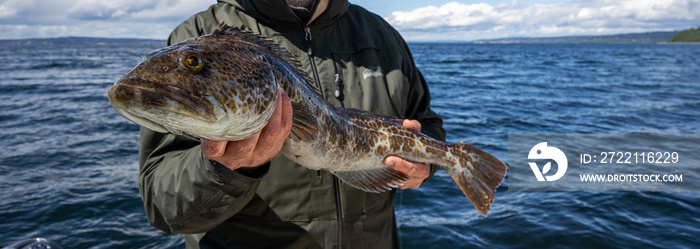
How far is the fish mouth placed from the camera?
65.1 inches

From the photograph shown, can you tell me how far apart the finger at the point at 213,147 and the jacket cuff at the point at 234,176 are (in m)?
0.22

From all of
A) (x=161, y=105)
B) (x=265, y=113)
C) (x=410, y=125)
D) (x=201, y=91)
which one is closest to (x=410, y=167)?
(x=410, y=125)

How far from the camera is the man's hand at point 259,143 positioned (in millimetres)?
2094

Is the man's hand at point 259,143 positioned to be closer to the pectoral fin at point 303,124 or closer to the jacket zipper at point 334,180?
the pectoral fin at point 303,124

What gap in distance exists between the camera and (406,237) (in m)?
7.40

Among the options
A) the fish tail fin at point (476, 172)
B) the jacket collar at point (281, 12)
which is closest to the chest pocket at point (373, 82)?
the jacket collar at point (281, 12)

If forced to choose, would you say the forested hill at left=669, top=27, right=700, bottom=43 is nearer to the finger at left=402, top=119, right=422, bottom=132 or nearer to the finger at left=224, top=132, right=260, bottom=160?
the finger at left=402, top=119, right=422, bottom=132

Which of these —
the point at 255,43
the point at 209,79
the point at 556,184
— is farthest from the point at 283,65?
the point at 556,184

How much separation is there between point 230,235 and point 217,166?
78 centimetres

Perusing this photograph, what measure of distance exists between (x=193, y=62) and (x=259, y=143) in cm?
49

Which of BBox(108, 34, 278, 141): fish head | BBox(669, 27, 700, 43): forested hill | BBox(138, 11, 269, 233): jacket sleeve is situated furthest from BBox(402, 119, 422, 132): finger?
BBox(669, 27, 700, 43): forested hill

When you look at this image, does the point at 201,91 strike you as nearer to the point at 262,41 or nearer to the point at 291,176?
the point at 262,41

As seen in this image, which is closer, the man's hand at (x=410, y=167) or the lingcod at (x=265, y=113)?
the lingcod at (x=265, y=113)

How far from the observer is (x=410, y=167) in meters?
3.11
